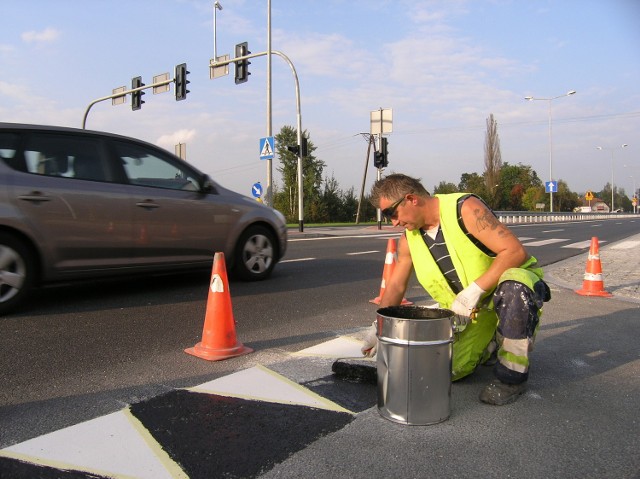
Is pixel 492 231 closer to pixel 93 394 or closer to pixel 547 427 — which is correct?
pixel 547 427

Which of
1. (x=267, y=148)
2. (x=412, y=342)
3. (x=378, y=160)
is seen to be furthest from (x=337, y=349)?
(x=378, y=160)

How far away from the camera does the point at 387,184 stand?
3.04m

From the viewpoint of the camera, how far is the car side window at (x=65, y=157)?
4.80m

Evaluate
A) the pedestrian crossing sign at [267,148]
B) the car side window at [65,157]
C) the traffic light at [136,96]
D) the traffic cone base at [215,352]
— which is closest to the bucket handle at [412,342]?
the traffic cone base at [215,352]

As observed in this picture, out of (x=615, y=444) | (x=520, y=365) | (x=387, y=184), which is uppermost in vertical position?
(x=387, y=184)

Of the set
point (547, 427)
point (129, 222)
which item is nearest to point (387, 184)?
point (547, 427)

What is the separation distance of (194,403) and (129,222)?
3051mm

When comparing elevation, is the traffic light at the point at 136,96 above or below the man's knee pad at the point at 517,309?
above

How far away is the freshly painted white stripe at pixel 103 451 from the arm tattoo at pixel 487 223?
1957 millimetres

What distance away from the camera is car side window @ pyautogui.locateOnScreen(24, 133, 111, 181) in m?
4.80

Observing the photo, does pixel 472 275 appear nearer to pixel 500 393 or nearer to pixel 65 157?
pixel 500 393

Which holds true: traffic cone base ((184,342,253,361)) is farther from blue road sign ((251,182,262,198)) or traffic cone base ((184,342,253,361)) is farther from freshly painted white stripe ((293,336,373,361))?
blue road sign ((251,182,262,198))

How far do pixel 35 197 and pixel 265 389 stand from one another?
10.2 ft

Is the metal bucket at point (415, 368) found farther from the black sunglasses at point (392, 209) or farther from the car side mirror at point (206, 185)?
the car side mirror at point (206, 185)
